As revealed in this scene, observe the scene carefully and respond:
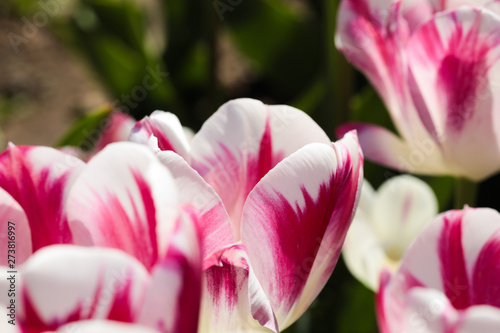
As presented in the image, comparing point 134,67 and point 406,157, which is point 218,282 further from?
point 134,67

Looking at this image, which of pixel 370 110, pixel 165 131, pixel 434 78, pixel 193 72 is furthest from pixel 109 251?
pixel 193 72

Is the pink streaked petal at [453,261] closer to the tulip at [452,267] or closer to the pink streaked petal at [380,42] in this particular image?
the tulip at [452,267]

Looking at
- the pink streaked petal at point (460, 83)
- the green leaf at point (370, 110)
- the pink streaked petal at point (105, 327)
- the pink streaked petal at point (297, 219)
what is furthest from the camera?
the green leaf at point (370, 110)

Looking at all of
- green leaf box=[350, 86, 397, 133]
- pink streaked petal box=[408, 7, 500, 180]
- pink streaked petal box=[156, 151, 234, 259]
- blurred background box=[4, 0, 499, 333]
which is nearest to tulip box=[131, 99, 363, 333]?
pink streaked petal box=[156, 151, 234, 259]

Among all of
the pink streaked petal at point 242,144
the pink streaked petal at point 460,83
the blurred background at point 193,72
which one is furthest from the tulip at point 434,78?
the blurred background at point 193,72

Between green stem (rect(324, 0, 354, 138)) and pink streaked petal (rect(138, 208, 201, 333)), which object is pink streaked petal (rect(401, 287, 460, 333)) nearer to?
pink streaked petal (rect(138, 208, 201, 333))

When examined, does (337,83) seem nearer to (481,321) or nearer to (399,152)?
(399,152)

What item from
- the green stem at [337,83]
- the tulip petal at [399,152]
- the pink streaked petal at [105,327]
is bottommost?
the green stem at [337,83]

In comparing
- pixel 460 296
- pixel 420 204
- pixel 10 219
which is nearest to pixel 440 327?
pixel 460 296
